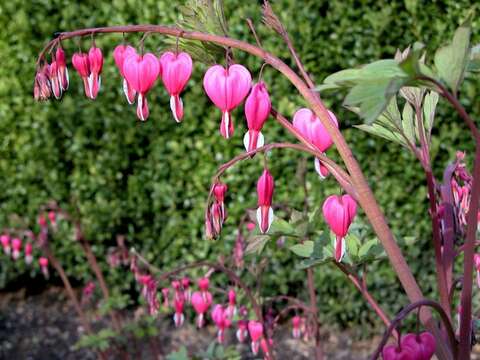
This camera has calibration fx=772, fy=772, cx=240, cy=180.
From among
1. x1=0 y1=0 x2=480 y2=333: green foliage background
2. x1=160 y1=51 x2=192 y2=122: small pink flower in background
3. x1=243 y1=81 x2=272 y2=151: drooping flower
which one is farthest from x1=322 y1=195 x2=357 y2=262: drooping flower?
x1=0 y1=0 x2=480 y2=333: green foliage background

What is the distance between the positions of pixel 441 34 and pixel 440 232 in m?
2.68

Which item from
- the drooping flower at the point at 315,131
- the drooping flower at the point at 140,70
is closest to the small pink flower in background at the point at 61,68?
the drooping flower at the point at 140,70

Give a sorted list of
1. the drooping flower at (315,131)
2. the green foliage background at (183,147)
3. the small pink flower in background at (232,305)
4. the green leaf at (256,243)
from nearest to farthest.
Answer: the drooping flower at (315,131)
the green leaf at (256,243)
the small pink flower in background at (232,305)
the green foliage background at (183,147)

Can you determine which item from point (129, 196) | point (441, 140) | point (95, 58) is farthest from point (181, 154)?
point (95, 58)

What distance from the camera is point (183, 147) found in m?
4.25

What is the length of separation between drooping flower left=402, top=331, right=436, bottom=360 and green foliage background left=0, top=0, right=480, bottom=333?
2907mm

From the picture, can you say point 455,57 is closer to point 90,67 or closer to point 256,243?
point 90,67

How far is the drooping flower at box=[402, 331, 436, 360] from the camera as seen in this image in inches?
36.8

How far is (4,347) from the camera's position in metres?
4.31

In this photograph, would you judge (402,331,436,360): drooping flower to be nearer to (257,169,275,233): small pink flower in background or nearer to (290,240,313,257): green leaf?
(257,169,275,233): small pink flower in background

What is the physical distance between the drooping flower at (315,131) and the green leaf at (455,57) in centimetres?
24

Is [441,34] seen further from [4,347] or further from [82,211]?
[4,347]

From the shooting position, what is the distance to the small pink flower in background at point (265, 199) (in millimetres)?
1117

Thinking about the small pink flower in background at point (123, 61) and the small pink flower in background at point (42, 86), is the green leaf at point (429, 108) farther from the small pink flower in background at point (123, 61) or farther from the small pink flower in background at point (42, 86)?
the small pink flower in background at point (42, 86)
